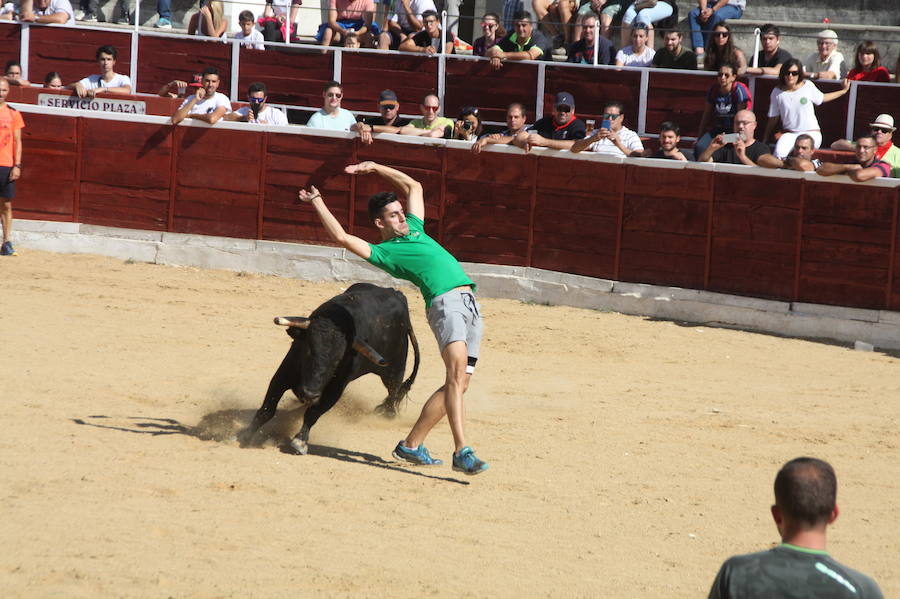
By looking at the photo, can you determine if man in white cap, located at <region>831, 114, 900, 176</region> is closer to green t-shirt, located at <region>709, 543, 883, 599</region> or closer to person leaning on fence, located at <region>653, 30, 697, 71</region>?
person leaning on fence, located at <region>653, 30, 697, 71</region>

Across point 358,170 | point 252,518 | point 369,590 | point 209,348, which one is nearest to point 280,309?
point 209,348

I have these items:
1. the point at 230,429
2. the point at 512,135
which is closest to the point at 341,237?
the point at 230,429

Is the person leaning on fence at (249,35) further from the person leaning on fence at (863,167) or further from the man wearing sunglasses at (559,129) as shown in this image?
the person leaning on fence at (863,167)

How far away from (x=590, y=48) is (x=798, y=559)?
36.7 ft

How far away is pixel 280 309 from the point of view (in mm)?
11086

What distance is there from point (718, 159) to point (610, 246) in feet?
4.39

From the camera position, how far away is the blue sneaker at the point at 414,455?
6.45 m

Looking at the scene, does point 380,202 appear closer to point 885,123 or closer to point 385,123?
point 885,123

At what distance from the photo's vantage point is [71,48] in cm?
1534

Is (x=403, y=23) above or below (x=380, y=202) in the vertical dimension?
above

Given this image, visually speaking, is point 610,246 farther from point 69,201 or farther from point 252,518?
point 252,518

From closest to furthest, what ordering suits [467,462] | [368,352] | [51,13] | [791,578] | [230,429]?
[791,578] < [467,462] < [368,352] < [230,429] < [51,13]

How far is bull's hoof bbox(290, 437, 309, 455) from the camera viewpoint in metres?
6.60

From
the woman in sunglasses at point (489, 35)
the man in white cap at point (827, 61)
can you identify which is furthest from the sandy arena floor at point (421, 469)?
the woman in sunglasses at point (489, 35)
